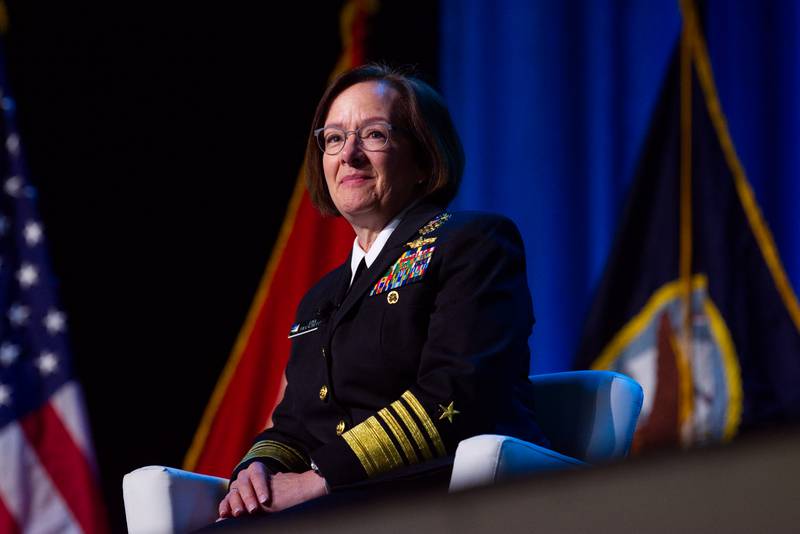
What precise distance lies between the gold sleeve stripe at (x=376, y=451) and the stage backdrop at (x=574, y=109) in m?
1.78

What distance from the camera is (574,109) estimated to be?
3.28m

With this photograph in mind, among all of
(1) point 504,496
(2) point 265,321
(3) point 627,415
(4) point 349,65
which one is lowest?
(2) point 265,321

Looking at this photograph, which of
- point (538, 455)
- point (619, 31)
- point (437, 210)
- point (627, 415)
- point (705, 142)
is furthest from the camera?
point (619, 31)

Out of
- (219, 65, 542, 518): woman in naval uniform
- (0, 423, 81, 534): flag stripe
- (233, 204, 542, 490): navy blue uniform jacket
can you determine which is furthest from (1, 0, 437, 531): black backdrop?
(233, 204, 542, 490): navy blue uniform jacket

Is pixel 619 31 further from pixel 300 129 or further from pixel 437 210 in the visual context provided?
pixel 437 210

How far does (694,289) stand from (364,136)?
57.9 inches

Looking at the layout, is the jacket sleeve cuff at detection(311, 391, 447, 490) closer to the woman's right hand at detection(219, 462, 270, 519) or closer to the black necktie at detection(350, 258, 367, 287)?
the woman's right hand at detection(219, 462, 270, 519)

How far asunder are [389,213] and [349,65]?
6.48 ft

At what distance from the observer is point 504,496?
0.55 meters

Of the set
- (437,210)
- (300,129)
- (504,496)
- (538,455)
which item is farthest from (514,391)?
(300,129)

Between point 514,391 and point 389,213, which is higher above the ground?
point 389,213

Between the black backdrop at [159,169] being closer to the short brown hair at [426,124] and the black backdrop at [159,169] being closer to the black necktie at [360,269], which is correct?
the short brown hair at [426,124]

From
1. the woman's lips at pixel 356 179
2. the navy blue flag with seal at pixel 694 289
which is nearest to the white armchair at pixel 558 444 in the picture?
the woman's lips at pixel 356 179

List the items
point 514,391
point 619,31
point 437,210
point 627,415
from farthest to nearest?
point 619,31 → point 437,210 → point 627,415 → point 514,391
